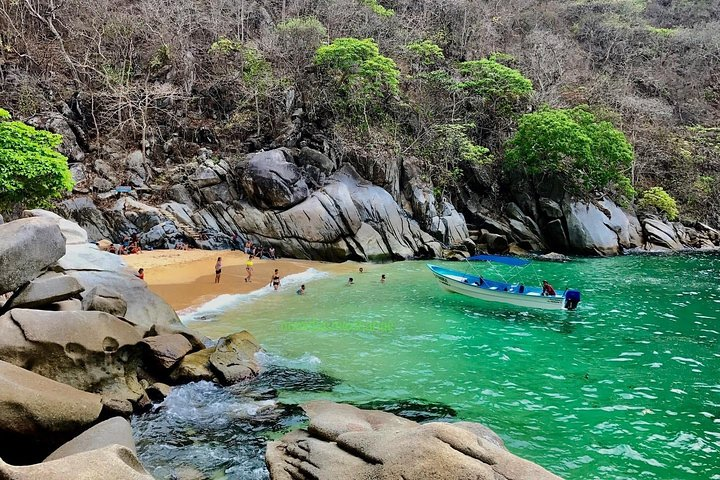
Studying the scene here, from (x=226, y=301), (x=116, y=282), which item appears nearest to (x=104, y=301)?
(x=116, y=282)

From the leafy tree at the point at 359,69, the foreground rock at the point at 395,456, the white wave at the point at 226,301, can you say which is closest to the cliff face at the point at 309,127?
the leafy tree at the point at 359,69

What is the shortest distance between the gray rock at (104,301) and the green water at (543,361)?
Answer: 178 inches

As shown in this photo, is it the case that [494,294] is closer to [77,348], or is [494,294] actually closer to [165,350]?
[165,350]

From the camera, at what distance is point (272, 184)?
106 ft

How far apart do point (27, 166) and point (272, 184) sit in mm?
15087

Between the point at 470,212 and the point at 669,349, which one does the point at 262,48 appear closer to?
the point at 470,212

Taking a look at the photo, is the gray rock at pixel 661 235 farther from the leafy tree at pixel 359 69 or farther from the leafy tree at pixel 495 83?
the leafy tree at pixel 359 69

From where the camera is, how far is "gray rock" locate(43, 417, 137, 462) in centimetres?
657

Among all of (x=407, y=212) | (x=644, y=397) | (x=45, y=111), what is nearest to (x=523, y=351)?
(x=644, y=397)

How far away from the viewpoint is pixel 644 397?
460 inches

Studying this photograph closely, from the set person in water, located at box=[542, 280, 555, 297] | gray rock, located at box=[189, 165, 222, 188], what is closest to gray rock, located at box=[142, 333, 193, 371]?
person in water, located at box=[542, 280, 555, 297]

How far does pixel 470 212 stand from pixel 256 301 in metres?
25.1

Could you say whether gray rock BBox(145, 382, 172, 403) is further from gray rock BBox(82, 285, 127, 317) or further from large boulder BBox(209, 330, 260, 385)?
gray rock BBox(82, 285, 127, 317)

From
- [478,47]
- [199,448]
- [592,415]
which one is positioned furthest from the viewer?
[478,47]
